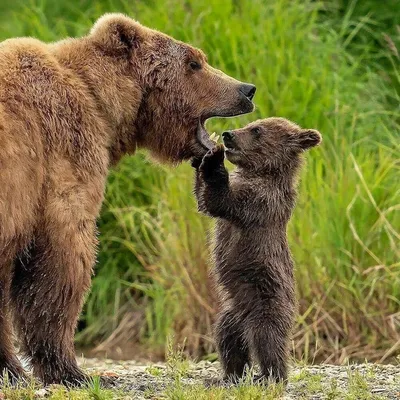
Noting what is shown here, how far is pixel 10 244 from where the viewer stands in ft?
19.1

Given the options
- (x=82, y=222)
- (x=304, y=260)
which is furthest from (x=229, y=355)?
(x=304, y=260)

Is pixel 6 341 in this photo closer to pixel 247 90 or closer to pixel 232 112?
pixel 232 112

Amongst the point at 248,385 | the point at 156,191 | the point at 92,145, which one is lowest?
the point at 156,191

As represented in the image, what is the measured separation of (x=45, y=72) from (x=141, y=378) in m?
1.82

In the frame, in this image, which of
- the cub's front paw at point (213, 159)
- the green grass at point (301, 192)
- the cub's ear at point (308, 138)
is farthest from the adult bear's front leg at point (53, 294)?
the green grass at point (301, 192)

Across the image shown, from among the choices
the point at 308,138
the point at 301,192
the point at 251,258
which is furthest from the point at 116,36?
the point at 301,192

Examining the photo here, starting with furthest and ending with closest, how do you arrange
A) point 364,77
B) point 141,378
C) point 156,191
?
point 364,77 < point 156,191 < point 141,378

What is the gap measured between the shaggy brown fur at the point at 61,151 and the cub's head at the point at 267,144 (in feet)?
1.23

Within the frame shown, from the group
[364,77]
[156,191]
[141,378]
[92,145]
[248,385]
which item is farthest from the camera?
[364,77]

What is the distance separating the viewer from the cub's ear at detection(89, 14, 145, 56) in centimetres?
647

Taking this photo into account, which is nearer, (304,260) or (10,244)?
(10,244)

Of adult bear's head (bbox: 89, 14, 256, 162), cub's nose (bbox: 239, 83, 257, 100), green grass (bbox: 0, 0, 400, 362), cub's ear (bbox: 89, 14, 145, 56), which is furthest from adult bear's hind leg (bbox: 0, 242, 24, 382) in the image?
green grass (bbox: 0, 0, 400, 362)

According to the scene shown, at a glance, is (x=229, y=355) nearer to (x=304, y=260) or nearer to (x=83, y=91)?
(x=83, y=91)

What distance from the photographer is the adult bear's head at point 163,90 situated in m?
6.48
